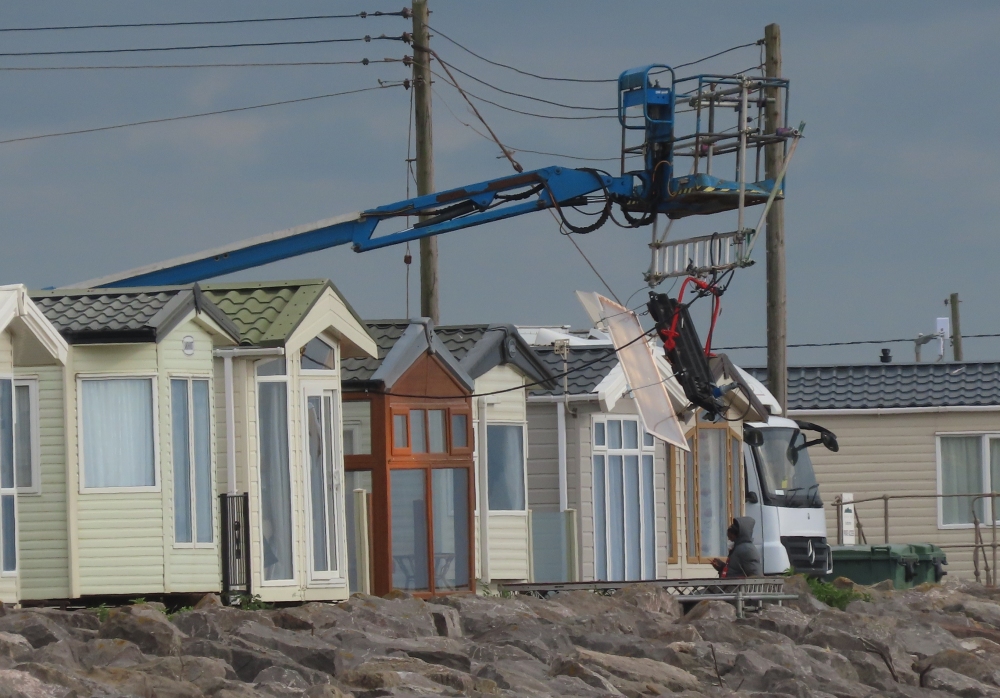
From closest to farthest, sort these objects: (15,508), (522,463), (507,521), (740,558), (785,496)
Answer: (15,508), (740,558), (507,521), (522,463), (785,496)

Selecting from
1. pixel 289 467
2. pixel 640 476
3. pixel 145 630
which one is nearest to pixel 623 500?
pixel 640 476

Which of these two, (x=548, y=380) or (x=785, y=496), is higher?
(x=548, y=380)

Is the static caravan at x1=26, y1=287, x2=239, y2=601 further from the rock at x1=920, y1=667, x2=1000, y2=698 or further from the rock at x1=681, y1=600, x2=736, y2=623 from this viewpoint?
the rock at x1=920, y1=667, x2=1000, y2=698

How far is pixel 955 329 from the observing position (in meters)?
58.1

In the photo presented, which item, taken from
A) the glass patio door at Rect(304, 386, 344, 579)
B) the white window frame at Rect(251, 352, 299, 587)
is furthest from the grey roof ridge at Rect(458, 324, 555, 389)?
the white window frame at Rect(251, 352, 299, 587)

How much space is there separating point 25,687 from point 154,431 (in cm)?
657

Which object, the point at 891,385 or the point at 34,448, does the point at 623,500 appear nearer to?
the point at 34,448

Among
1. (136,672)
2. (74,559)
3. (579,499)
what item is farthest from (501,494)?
(136,672)

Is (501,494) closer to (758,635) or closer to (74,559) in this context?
(758,635)

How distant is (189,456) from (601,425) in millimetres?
8259

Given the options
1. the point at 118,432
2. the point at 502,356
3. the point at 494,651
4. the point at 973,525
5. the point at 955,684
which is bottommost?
the point at 955,684

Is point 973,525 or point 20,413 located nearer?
point 20,413

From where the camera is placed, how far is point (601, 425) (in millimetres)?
27766

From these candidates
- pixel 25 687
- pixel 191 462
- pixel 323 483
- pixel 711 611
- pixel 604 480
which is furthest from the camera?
pixel 604 480
